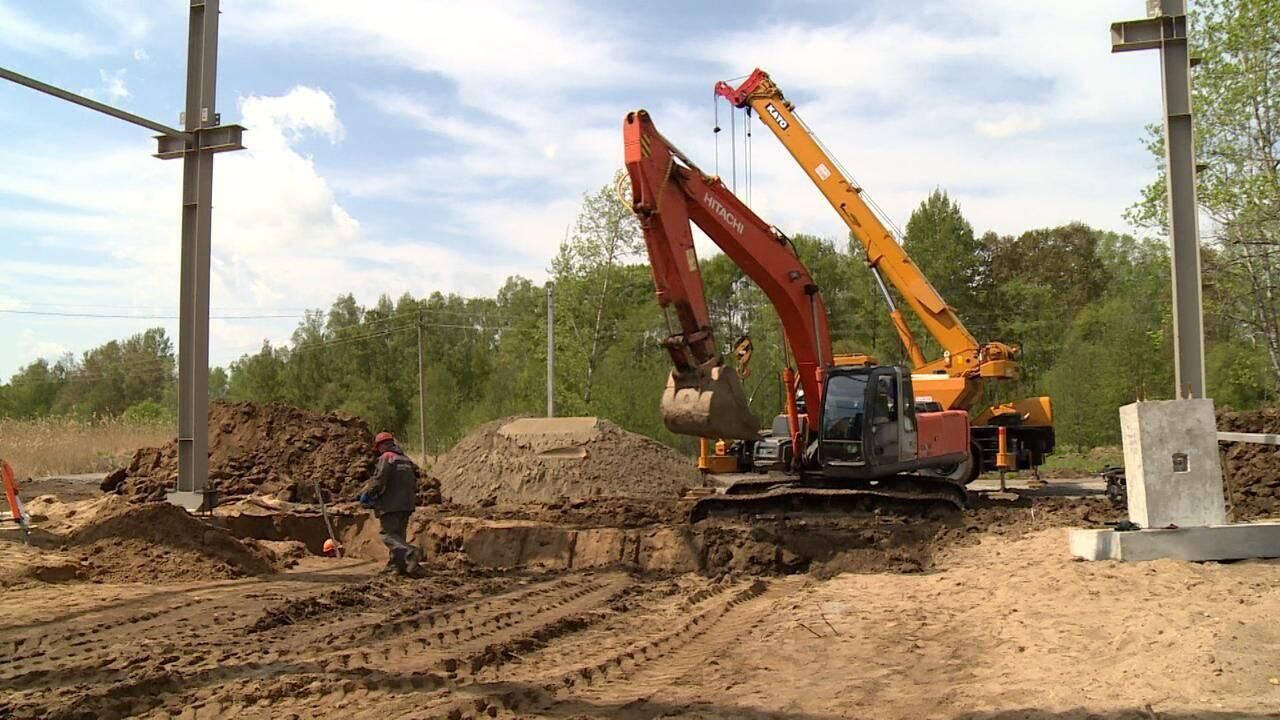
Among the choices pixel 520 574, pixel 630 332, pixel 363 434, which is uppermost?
pixel 630 332

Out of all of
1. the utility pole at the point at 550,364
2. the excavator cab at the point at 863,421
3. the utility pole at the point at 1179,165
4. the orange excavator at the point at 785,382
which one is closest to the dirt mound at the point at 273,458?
the orange excavator at the point at 785,382

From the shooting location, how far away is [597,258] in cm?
3816

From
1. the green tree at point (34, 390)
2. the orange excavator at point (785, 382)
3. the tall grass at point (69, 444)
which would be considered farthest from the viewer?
the green tree at point (34, 390)

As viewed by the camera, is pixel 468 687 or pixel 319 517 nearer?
pixel 468 687

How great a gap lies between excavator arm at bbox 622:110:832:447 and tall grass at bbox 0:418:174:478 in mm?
25192

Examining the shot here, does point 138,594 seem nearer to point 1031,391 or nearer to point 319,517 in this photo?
point 319,517

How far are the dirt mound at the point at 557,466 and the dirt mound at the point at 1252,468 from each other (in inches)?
403

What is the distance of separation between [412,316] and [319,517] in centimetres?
5252

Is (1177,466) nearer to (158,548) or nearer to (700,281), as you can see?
(700,281)

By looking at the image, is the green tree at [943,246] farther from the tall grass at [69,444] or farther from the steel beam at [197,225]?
the steel beam at [197,225]

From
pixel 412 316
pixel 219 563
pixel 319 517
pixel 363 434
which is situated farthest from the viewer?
pixel 412 316

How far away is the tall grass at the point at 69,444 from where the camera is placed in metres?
33.2

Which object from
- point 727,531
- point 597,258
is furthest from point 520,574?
point 597,258

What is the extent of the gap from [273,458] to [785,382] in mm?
9494
